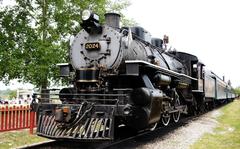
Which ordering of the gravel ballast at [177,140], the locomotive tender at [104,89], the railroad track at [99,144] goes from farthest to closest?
the gravel ballast at [177,140] < the railroad track at [99,144] < the locomotive tender at [104,89]

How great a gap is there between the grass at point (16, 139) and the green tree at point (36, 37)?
5.15m

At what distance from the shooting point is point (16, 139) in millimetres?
10055

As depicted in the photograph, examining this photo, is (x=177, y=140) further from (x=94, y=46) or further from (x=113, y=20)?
(x=113, y=20)

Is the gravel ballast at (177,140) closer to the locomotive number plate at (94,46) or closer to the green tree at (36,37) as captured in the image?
the locomotive number plate at (94,46)

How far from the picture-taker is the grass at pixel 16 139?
917cm

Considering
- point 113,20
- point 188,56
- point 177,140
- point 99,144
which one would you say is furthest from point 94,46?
point 188,56

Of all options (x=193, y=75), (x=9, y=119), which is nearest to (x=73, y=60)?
(x=9, y=119)

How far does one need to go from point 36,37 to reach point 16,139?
8073 mm

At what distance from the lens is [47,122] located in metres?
8.11

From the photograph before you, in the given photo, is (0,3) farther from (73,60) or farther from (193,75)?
(193,75)

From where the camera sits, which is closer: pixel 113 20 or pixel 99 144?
pixel 99 144

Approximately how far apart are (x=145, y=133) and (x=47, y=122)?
12.8 ft

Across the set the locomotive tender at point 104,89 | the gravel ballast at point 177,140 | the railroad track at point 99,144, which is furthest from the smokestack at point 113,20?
the gravel ballast at point 177,140

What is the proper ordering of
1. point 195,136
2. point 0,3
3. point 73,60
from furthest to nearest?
point 0,3
point 195,136
point 73,60
